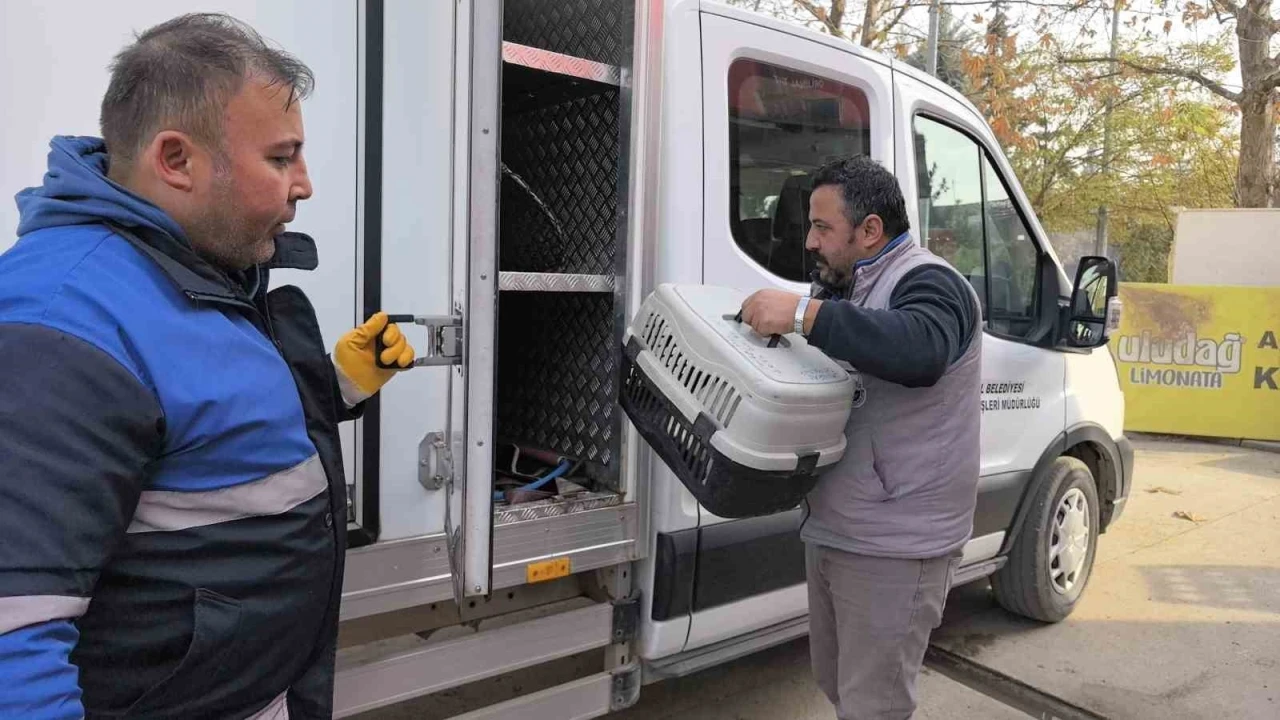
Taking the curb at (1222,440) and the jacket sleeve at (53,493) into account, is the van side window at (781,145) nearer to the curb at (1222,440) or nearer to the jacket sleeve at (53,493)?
the jacket sleeve at (53,493)

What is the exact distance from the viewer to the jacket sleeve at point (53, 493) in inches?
37.5

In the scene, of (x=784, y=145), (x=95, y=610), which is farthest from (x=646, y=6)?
(x=95, y=610)

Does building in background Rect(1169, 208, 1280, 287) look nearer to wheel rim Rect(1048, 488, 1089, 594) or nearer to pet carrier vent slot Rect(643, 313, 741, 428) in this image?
wheel rim Rect(1048, 488, 1089, 594)

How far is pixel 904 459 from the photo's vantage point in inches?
83.5

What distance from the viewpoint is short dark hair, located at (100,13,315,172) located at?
1.18 m

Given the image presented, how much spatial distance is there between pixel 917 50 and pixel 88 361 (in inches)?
566

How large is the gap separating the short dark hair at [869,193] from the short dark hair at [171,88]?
1.42m

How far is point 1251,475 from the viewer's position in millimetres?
7578

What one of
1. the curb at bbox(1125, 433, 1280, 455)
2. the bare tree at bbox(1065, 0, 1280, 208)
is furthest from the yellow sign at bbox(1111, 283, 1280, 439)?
the bare tree at bbox(1065, 0, 1280, 208)

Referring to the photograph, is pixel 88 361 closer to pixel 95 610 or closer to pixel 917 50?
pixel 95 610

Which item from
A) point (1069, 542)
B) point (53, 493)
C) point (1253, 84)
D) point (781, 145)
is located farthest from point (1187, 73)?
point (53, 493)

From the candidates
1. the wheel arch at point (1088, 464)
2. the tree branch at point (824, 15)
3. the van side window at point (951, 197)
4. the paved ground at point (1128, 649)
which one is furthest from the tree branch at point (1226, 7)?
the van side window at point (951, 197)

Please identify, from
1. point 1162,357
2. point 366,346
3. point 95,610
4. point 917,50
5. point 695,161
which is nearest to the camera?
point 95,610

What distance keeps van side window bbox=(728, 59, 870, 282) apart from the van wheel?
181cm
